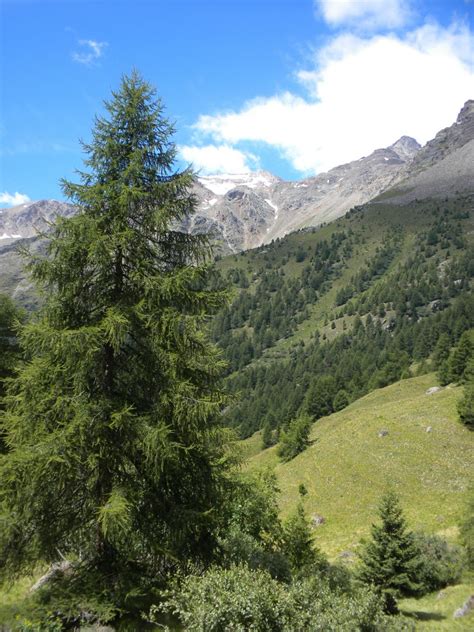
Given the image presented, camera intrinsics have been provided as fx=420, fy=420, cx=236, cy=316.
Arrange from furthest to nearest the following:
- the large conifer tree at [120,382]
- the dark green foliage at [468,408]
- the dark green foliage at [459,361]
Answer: the dark green foliage at [459,361] < the dark green foliage at [468,408] < the large conifer tree at [120,382]

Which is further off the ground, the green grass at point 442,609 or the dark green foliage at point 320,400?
the green grass at point 442,609

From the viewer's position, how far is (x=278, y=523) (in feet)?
68.1

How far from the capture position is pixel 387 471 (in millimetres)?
50281

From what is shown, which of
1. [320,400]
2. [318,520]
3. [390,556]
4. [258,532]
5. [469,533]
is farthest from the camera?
[320,400]

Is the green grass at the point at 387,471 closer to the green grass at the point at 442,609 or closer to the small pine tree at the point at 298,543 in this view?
the green grass at the point at 442,609

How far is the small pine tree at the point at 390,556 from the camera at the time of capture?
74.7 ft

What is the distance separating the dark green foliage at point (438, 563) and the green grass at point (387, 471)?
7020 mm

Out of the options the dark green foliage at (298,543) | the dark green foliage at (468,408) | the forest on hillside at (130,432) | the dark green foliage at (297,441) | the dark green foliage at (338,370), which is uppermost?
the forest on hillside at (130,432)

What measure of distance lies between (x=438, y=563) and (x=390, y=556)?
5545mm

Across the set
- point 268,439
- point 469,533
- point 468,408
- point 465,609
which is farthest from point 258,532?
point 268,439

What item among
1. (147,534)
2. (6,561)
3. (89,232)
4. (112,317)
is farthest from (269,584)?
(89,232)

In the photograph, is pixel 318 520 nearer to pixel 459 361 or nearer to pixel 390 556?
pixel 390 556

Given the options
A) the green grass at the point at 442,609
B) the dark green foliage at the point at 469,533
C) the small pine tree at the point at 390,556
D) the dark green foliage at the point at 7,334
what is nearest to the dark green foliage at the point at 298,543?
the small pine tree at the point at 390,556

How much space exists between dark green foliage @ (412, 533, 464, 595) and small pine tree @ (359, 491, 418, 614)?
238 cm
